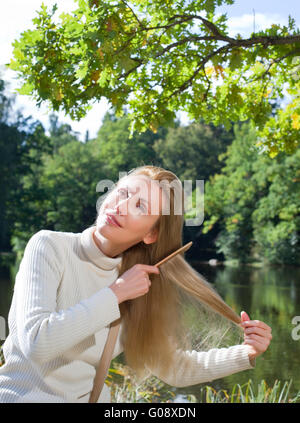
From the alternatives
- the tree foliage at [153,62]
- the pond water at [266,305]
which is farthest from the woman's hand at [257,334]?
the pond water at [266,305]

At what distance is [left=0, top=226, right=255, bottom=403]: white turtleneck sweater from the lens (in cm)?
153

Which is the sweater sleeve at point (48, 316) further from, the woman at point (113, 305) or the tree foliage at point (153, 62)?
the tree foliage at point (153, 62)

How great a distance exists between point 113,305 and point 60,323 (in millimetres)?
152

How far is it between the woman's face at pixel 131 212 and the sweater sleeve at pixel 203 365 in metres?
0.45

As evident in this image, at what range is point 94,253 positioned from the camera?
1866mm

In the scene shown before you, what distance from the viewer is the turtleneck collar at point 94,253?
6.10 ft

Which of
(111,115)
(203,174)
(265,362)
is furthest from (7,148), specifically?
(111,115)

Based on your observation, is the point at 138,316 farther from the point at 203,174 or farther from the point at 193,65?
the point at 203,174

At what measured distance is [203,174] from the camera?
40500 mm

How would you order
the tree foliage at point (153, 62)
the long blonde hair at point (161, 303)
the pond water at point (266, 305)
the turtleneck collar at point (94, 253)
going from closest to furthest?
1. the turtleneck collar at point (94, 253)
2. the long blonde hair at point (161, 303)
3. the tree foliage at point (153, 62)
4. the pond water at point (266, 305)

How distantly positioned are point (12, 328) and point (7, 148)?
29.4m

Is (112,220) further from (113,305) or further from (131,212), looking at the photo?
(113,305)

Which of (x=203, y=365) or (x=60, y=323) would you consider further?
(x=203, y=365)

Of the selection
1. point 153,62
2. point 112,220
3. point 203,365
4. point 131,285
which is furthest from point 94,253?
point 153,62
